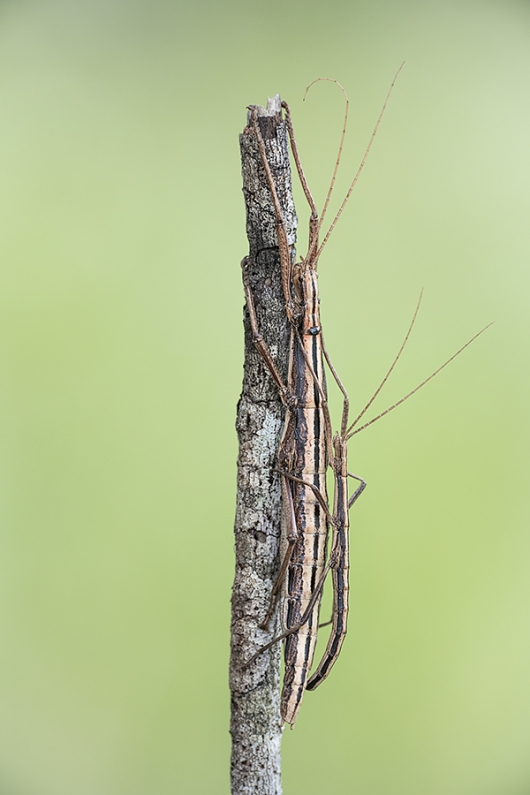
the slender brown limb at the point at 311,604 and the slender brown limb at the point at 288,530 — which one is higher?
the slender brown limb at the point at 288,530

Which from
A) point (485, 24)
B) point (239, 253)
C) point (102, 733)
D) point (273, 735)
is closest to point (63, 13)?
point (239, 253)

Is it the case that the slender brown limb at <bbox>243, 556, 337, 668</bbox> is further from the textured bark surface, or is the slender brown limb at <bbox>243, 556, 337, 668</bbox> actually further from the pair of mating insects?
the textured bark surface

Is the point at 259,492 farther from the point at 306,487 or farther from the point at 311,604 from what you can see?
the point at 311,604

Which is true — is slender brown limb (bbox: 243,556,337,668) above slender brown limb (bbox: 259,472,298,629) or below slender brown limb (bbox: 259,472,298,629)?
below

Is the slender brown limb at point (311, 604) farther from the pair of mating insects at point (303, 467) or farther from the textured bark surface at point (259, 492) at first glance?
the textured bark surface at point (259, 492)

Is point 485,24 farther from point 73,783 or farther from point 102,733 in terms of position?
point 73,783

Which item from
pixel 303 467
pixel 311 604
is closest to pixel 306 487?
pixel 303 467

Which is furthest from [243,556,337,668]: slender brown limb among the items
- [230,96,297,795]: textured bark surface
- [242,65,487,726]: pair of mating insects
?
[230,96,297,795]: textured bark surface

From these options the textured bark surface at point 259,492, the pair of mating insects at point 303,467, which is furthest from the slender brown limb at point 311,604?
the textured bark surface at point 259,492
